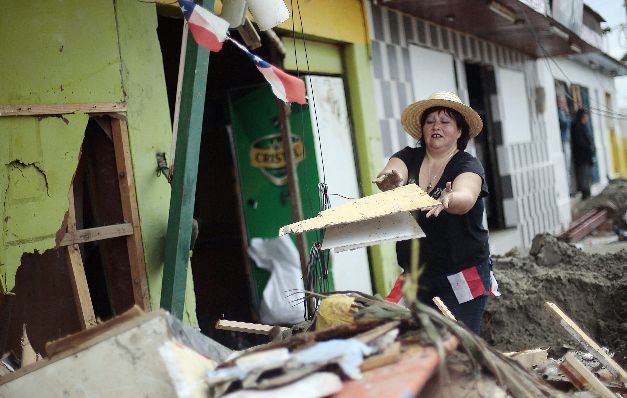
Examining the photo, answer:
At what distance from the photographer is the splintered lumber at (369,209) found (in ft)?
8.82

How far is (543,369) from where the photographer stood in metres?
2.85

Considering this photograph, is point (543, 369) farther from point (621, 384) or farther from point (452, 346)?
point (452, 346)

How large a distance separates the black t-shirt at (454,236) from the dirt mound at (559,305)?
75.6 inches

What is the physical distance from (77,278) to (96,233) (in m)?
0.27

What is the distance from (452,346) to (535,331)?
3.38 m

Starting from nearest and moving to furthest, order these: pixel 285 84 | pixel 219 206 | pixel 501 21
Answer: pixel 285 84, pixel 219 206, pixel 501 21

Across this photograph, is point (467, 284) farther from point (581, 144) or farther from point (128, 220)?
point (581, 144)

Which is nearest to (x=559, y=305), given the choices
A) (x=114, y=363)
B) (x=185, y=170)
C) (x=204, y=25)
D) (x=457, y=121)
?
(x=457, y=121)

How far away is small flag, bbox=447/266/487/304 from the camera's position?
3.35 meters

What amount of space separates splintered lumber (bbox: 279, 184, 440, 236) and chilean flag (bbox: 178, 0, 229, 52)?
3.00ft

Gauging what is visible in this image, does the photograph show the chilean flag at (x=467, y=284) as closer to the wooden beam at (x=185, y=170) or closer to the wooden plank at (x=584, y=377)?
the wooden plank at (x=584, y=377)

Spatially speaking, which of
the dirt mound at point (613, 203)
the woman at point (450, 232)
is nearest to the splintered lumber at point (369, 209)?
the woman at point (450, 232)

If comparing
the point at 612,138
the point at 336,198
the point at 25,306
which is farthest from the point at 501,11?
the point at 612,138

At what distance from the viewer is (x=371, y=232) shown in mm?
2906
